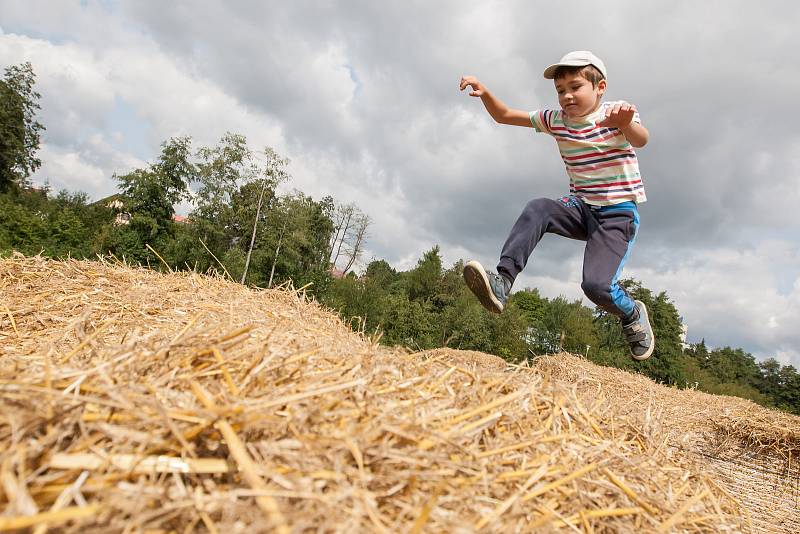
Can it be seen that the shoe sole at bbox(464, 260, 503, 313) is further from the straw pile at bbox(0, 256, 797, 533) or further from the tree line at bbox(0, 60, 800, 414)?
the tree line at bbox(0, 60, 800, 414)

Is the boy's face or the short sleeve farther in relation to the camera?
the short sleeve

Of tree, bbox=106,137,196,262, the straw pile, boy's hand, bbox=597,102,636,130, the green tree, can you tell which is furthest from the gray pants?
the green tree

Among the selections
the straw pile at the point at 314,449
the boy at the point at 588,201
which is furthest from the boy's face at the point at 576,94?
the straw pile at the point at 314,449

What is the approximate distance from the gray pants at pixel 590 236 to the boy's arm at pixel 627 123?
426 mm

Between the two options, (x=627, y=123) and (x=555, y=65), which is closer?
(x=627, y=123)

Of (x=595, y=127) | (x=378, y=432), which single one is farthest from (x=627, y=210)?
(x=378, y=432)

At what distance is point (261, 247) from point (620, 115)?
1065 inches

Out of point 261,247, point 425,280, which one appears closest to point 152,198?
point 261,247

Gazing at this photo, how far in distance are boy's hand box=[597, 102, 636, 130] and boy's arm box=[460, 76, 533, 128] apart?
2.71 feet

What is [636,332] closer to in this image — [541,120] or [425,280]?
[541,120]

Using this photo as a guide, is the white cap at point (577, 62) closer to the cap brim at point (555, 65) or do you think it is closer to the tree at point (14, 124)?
the cap brim at point (555, 65)

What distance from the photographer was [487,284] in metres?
3.15

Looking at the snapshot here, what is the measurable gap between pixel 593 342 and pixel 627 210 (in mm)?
30806

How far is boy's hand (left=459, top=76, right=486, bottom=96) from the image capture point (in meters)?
3.68
